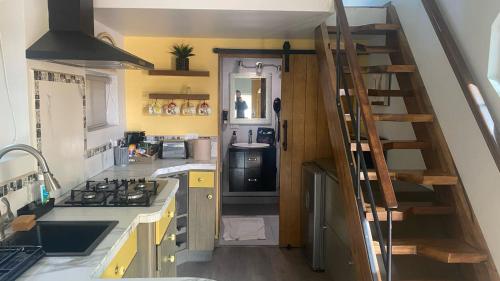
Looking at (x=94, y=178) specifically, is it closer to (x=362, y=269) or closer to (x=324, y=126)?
(x=362, y=269)

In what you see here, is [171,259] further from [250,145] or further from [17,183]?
[250,145]

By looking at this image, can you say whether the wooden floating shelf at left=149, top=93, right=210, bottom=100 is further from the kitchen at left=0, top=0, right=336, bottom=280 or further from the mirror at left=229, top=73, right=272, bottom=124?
the mirror at left=229, top=73, right=272, bottom=124

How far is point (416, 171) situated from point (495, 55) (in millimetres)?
857

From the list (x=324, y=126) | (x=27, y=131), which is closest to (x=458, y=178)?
(x=324, y=126)

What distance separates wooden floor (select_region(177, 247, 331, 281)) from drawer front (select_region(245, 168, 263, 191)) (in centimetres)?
171

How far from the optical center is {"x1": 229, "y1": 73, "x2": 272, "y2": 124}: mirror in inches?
237

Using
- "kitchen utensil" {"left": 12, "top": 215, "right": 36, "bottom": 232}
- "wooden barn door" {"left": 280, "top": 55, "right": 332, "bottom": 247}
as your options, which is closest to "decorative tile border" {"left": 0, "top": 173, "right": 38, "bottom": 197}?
"kitchen utensil" {"left": 12, "top": 215, "right": 36, "bottom": 232}

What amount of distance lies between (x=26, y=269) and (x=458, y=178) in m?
2.31

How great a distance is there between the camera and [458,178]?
8.39ft

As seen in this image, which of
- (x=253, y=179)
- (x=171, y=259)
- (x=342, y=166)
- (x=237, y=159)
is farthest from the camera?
(x=253, y=179)

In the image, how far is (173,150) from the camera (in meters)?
4.23

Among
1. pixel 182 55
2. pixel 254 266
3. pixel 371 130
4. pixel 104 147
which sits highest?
pixel 182 55

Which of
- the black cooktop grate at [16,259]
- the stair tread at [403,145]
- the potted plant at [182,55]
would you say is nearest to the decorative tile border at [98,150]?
the potted plant at [182,55]

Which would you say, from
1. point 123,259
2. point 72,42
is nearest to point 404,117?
point 123,259
